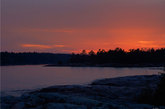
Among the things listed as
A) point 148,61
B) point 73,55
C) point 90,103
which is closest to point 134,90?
point 90,103

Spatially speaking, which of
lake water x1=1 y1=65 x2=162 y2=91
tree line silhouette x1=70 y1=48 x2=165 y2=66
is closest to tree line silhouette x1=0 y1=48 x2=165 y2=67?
tree line silhouette x1=70 y1=48 x2=165 y2=66

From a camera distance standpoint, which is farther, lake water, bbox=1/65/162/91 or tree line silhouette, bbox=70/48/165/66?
tree line silhouette, bbox=70/48/165/66

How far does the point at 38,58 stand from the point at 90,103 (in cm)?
13154

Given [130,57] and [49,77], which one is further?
[130,57]

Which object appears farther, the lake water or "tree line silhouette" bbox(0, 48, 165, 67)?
"tree line silhouette" bbox(0, 48, 165, 67)

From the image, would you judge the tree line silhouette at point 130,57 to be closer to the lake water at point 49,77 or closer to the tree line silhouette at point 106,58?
the tree line silhouette at point 106,58

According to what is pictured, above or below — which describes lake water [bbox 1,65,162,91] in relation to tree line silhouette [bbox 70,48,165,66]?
below

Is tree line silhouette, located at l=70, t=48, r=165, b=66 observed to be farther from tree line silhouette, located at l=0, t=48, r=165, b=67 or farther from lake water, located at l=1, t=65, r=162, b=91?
lake water, located at l=1, t=65, r=162, b=91

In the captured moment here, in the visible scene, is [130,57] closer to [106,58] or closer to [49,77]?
[106,58]

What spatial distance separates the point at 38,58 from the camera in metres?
138

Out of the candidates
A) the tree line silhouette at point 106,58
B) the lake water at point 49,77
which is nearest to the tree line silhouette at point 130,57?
the tree line silhouette at point 106,58

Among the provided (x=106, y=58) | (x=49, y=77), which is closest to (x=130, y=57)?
(x=106, y=58)

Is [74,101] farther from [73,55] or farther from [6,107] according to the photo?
[73,55]

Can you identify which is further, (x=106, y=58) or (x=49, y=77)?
(x=106, y=58)
